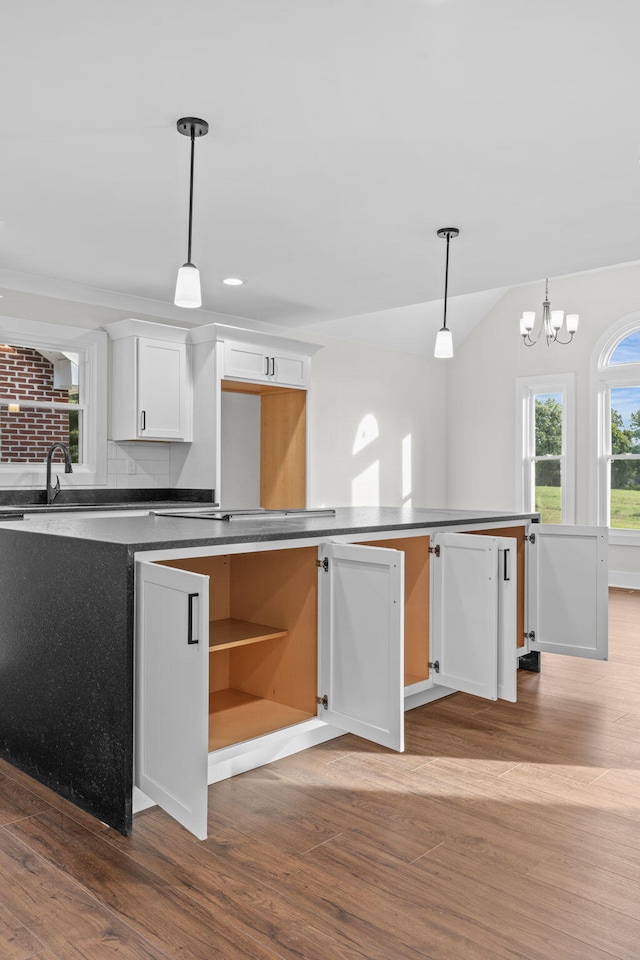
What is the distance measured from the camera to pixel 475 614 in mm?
3076

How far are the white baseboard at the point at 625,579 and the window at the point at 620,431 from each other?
0.34 m

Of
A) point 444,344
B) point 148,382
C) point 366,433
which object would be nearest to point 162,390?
point 148,382

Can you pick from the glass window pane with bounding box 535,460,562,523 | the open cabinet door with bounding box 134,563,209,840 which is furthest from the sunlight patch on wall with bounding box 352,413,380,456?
the open cabinet door with bounding box 134,563,209,840

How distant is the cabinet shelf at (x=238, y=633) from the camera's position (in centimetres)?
260

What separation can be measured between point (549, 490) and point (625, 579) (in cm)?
123

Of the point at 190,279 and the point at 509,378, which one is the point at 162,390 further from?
the point at 509,378

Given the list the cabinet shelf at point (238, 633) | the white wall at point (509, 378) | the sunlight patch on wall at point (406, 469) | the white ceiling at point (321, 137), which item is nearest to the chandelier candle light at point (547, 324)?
the white wall at point (509, 378)

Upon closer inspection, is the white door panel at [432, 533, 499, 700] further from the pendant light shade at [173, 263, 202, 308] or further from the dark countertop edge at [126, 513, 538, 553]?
the pendant light shade at [173, 263, 202, 308]

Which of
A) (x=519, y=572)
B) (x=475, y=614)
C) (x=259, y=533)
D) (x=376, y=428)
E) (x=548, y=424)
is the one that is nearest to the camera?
(x=259, y=533)

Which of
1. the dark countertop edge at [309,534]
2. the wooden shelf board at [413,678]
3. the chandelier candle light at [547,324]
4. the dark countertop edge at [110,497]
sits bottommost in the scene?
the wooden shelf board at [413,678]

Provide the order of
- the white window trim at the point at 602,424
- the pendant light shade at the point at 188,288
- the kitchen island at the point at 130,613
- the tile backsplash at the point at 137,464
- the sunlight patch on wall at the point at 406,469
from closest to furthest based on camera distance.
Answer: the kitchen island at the point at 130,613 → the pendant light shade at the point at 188,288 → the tile backsplash at the point at 137,464 → the white window trim at the point at 602,424 → the sunlight patch on wall at the point at 406,469

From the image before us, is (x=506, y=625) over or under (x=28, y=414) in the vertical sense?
under

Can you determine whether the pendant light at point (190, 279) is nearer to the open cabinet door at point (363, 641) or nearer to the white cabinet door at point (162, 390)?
the open cabinet door at point (363, 641)

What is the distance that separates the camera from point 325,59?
2.24 meters
